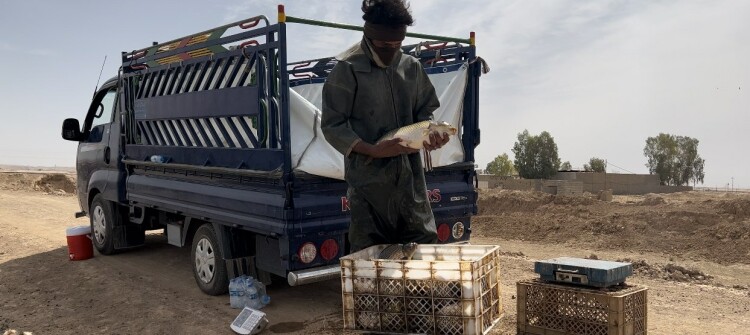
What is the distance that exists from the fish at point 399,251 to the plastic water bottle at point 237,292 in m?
2.91

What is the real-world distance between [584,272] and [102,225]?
6.89 m

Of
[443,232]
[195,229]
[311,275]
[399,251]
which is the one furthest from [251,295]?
[399,251]

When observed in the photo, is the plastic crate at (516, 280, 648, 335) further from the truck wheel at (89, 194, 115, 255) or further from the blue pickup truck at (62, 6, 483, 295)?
the truck wheel at (89, 194, 115, 255)

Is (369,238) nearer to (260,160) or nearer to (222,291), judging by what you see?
(260,160)

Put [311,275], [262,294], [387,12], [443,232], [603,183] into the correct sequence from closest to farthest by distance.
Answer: [387,12] → [311,275] → [262,294] → [443,232] → [603,183]

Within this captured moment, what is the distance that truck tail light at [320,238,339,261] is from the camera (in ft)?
17.0

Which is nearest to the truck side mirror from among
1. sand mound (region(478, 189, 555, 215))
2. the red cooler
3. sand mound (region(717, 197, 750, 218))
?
the red cooler

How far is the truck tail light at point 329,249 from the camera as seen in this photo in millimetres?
5191

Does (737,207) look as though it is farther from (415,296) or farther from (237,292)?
(415,296)

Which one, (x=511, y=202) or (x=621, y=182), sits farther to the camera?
(x=621, y=182)

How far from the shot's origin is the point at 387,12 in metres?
2.97

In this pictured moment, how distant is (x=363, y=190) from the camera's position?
10.1 ft

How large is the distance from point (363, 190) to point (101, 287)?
5.06 meters

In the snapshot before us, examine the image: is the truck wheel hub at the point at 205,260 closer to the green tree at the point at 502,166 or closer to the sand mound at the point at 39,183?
the sand mound at the point at 39,183
